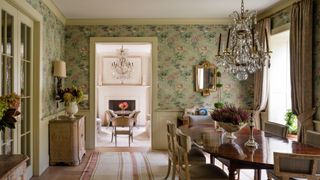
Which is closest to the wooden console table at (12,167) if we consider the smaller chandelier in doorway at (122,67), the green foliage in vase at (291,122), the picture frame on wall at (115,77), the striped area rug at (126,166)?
the striped area rug at (126,166)

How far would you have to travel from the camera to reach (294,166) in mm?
2250

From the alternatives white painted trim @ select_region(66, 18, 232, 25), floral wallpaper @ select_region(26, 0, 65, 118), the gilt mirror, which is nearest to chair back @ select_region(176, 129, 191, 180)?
floral wallpaper @ select_region(26, 0, 65, 118)

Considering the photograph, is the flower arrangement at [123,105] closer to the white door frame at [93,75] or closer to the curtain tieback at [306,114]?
the white door frame at [93,75]

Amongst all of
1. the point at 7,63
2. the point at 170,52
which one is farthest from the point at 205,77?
the point at 7,63

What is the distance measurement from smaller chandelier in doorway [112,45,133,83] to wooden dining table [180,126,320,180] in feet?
22.3

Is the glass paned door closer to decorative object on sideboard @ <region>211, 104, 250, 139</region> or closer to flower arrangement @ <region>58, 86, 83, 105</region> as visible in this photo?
flower arrangement @ <region>58, 86, 83, 105</region>

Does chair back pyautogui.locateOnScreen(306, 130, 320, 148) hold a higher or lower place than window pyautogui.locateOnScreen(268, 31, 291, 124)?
lower

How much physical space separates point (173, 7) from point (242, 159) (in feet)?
11.6

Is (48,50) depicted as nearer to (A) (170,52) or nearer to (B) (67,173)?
(B) (67,173)

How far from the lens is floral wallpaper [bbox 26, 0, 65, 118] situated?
447 cm

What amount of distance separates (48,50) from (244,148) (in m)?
3.61

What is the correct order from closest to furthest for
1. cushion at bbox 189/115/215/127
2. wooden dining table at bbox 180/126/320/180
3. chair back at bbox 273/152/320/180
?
chair back at bbox 273/152/320/180 → wooden dining table at bbox 180/126/320/180 → cushion at bbox 189/115/215/127

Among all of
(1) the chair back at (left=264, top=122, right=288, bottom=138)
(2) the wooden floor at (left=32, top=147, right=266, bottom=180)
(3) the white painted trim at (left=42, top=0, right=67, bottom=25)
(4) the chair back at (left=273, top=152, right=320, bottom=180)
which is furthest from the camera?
(3) the white painted trim at (left=42, top=0, right=67, bottom=25)

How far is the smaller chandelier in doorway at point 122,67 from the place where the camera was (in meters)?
10.1
